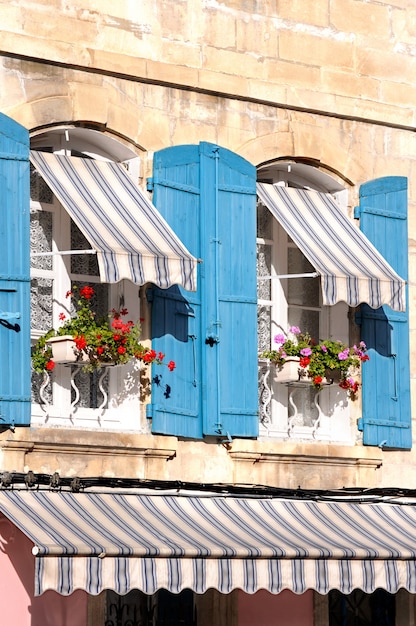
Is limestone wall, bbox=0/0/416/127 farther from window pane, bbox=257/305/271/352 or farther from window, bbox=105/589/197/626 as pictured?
window, bbox=105/589/197/626

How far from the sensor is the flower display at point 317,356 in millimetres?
14369

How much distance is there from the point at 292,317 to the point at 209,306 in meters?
1.09

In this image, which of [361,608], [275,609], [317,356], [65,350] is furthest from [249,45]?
[361,608]

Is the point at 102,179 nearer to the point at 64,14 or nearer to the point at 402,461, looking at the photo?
the point at 64,14

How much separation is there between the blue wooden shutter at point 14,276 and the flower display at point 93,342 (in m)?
0.29

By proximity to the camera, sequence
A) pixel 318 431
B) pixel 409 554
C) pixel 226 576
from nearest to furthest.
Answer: pixel 226 576
pixel 409 554
pixel 318 431

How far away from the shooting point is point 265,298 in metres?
14.8

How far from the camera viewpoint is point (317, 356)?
14414 millimetres

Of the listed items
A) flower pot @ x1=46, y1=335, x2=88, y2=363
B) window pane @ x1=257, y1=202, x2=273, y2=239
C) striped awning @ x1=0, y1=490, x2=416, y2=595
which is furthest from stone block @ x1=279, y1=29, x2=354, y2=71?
striped awning @ x1=0, y1=490, x2=416, y2=595

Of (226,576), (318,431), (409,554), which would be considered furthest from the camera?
(318,431)

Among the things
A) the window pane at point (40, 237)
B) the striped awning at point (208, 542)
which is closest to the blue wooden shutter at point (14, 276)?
the window pane at point (40, 237)

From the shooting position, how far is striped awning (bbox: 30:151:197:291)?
13.1 m

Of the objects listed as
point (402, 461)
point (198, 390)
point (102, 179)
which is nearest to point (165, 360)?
point (198, 390)

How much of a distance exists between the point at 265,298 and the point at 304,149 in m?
1.14
